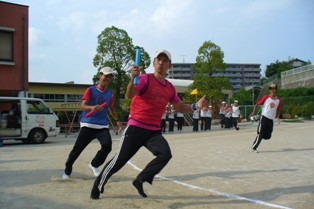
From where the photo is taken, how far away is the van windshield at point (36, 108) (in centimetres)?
1681

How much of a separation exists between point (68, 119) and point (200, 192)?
20.7 meters


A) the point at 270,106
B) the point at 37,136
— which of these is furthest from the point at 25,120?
the point at 270,106

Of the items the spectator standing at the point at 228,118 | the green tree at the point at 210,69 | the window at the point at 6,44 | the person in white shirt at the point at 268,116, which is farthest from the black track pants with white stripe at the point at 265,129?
the green tree at the point at 210,69

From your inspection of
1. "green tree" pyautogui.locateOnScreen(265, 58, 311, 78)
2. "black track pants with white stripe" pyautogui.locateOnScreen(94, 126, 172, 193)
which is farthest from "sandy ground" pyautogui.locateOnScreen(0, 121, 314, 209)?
"green tree" pyautogui.locateOnScreen(265, 58, 311, 78)

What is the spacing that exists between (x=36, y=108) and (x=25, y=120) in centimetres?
83

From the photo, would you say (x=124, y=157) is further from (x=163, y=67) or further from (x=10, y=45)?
(x=10, y=45)

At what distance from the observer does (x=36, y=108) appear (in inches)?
674

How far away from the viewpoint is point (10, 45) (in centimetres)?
2345

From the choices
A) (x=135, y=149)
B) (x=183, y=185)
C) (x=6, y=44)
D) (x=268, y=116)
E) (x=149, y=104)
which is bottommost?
(x=183, y=185)

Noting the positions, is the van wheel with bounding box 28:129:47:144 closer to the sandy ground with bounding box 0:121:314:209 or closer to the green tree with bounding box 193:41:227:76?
the sandy ground with bounding box 0:121:314:209

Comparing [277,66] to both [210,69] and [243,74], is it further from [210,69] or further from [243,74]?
[210,69]

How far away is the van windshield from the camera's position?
55.2 feet

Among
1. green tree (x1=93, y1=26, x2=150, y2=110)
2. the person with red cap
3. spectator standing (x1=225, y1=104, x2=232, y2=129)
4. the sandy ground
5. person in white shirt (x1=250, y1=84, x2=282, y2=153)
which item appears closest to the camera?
the sandy ground

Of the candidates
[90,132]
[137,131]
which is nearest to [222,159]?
[90,132]
